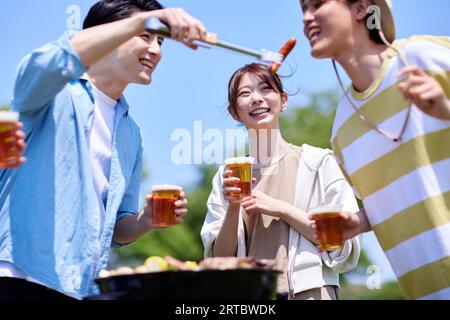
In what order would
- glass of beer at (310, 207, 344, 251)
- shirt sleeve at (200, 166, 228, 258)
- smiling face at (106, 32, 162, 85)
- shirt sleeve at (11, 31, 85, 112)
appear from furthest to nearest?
1. shirt sleeve at (200, 166, 228, 258)
2. smiling face at (106, 32, 162, 85)
3. glass of beer at (310, 207, 344, 251)
4. shirt sleeve at (11, 31, 85, 112)

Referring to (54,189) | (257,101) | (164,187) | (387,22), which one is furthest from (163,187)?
(387,22)

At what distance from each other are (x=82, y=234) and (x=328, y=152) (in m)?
2.04

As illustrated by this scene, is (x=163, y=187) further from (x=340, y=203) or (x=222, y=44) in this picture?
(x=340, y=203)

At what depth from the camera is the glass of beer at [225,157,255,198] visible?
4.69 metres

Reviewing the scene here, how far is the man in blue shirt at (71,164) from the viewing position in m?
3.60

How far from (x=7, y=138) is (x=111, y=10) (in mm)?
1693

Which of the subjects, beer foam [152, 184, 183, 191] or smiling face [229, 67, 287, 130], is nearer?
beer foam [152, 184, 183, 191]

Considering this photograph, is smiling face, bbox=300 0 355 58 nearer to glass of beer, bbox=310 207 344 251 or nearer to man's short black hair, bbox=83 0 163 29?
glass of beer, bbox=310 207 344 251

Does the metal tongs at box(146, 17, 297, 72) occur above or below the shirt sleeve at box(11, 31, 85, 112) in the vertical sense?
above

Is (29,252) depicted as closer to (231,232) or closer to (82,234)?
(82,234)

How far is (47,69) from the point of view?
3.53m

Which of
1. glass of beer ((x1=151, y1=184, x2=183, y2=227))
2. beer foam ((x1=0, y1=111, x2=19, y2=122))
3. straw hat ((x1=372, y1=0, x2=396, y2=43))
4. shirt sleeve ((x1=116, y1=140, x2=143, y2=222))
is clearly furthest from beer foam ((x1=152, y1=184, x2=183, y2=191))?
straw hat ((x1=372, y1=0, x2=396, y2=43))
